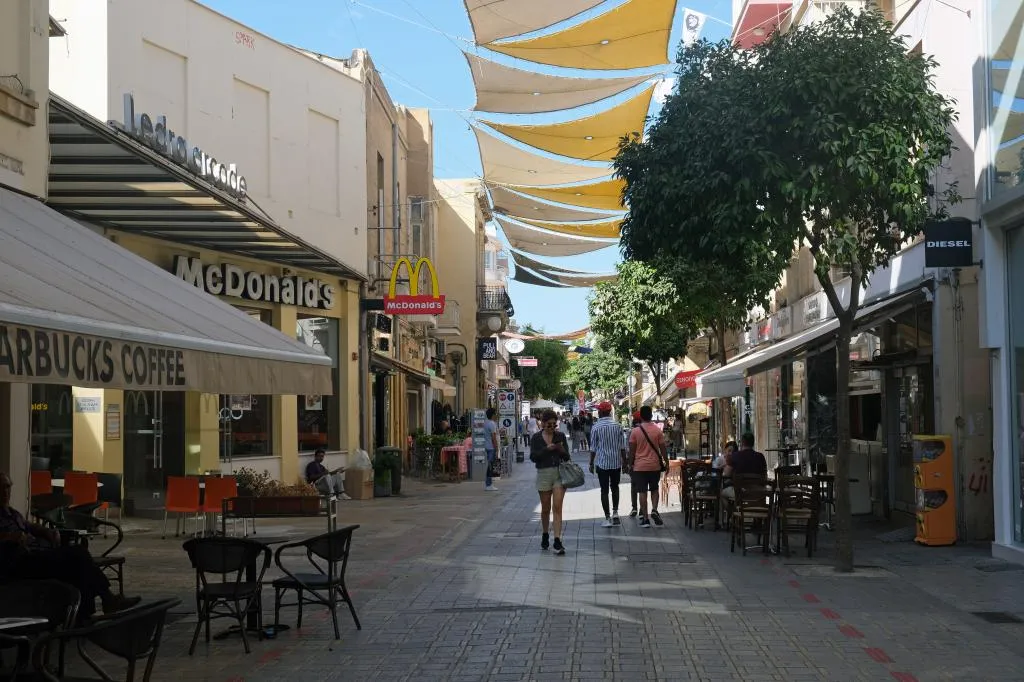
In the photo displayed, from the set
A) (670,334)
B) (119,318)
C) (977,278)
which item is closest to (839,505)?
(977,278)

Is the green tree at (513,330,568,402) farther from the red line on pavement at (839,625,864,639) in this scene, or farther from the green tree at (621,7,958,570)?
the red line on pavement at (839,625,864,639)

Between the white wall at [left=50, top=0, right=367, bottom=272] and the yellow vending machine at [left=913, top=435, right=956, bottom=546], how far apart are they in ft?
42.2

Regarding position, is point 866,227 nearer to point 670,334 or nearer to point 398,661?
point 398,661

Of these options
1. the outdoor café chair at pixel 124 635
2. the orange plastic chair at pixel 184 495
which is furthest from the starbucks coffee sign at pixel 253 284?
the outdoor café chair at pixel 124 635

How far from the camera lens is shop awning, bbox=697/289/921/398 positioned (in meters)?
15.4

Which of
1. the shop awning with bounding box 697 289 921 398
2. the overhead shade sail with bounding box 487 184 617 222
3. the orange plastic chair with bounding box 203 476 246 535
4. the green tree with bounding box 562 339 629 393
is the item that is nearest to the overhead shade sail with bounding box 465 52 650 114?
the overhead shade sail with bounding box 487 184 617 222

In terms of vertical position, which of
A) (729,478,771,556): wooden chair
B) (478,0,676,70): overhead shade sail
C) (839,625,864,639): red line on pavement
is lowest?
(839,625,864,639): red line on pavement

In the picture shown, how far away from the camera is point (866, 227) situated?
41.2ft

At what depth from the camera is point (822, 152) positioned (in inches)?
468

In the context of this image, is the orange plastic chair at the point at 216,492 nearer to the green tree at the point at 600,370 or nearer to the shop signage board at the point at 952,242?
the shop signage board at the point at 952,242

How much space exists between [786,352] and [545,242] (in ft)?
89.5

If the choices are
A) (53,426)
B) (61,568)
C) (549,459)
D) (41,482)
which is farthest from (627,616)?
(53,426)

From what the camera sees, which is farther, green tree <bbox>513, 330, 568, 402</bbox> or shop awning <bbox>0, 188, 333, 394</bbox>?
green tree <bbox>513, 330, 568, 402</bbox>

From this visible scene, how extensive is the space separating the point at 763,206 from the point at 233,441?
12.2 metres
